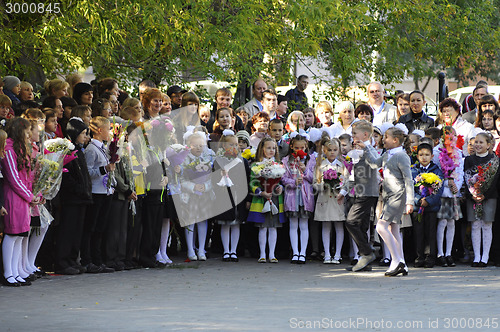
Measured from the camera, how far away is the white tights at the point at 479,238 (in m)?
12.7

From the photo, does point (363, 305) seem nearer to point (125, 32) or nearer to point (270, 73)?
point (125, 32)

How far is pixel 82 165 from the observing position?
435 inches

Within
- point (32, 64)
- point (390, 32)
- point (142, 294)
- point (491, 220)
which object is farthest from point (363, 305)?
point (390, 32)

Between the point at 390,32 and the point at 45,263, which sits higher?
the point at 390,32

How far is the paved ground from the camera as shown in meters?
7.88

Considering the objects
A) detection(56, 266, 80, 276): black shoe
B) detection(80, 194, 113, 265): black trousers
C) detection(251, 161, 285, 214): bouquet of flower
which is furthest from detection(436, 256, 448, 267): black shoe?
detection(56, 266, 80, 276): black shoe

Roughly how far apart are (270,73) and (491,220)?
7.31 metres

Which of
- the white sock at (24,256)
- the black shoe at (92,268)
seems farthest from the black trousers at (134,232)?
the white sock at (24,256)

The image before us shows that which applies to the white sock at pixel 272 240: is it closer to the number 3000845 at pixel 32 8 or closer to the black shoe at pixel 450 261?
the black shoe at pixel 450 261

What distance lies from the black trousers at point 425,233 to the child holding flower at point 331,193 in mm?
1076

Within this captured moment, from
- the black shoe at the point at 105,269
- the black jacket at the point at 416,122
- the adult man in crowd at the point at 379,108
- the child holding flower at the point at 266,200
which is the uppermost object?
the adult man in crowd at the point at 379,108

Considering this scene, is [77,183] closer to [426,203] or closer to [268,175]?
[268,175]

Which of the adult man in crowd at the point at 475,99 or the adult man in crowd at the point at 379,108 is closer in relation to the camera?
the adult man in crowd at the point at 379,108

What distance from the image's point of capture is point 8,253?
1010 cm
